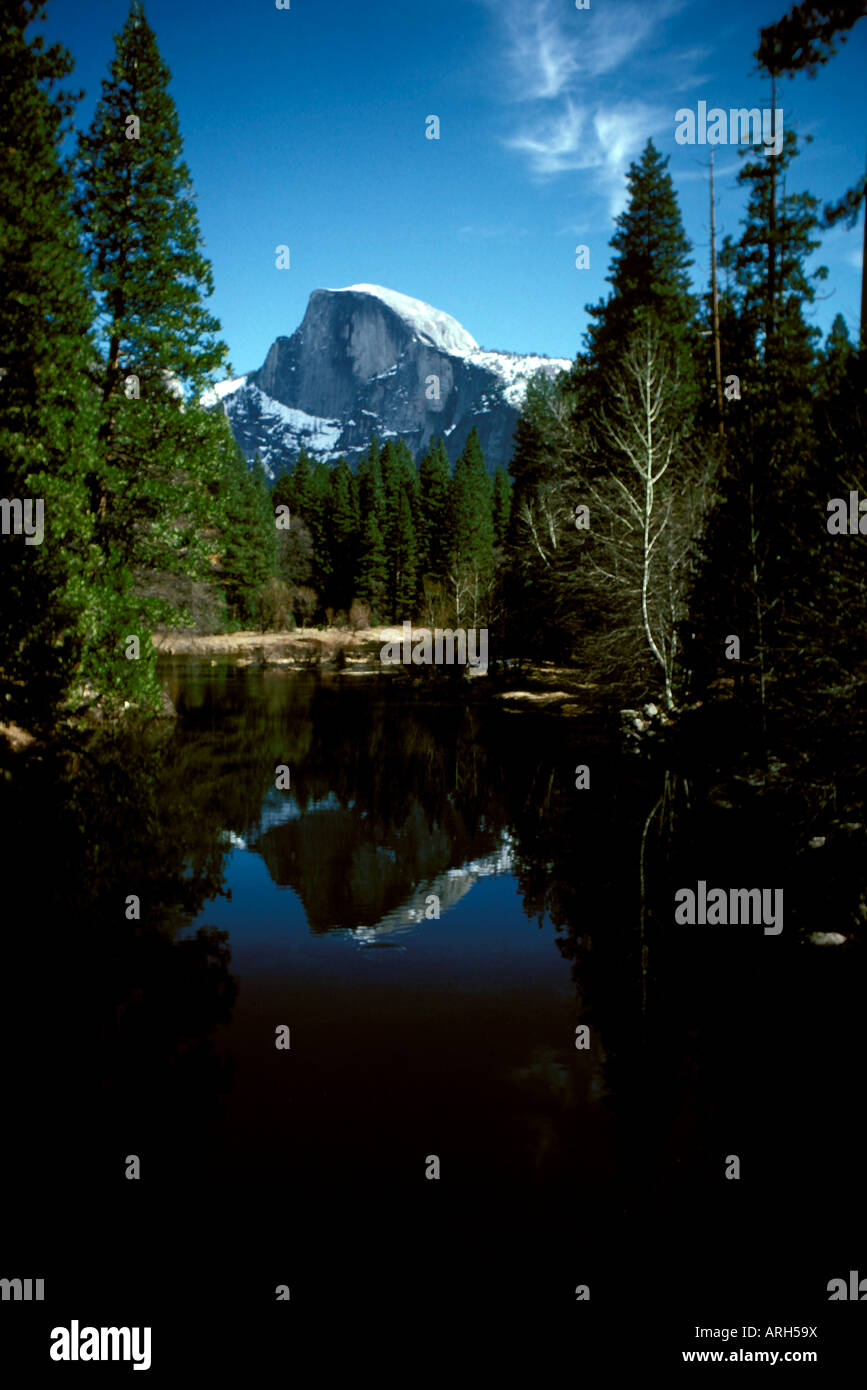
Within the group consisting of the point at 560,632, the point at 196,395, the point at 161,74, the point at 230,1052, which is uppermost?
the point at 161,74

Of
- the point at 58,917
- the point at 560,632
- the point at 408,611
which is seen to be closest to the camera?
the point at 58,917

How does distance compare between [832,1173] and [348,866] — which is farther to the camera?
[348,866]

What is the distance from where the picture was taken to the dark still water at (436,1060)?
455cm

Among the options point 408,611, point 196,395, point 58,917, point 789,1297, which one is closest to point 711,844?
point 789,1297

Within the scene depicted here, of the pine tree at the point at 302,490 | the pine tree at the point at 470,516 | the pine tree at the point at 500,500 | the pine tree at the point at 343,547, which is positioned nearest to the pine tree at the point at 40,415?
the pine tree at the point at 470,516

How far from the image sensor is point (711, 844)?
12.5 meters

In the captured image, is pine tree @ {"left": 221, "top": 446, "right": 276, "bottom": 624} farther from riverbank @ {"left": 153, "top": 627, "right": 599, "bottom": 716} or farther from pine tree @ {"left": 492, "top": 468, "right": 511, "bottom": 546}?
pine tree @ {"left": 492, "top": 468, "right": 511, "bottom": 546}

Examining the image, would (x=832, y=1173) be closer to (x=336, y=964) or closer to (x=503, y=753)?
(x=336, y=964)

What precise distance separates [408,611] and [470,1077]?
7525 cm

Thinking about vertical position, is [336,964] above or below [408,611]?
below

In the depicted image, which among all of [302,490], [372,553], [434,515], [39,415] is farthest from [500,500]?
[39,415]

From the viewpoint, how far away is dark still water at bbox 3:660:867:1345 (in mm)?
4555

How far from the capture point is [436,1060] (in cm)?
650

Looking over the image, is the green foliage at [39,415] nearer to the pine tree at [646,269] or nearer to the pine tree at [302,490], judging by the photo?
the pine tree at [646,269]
